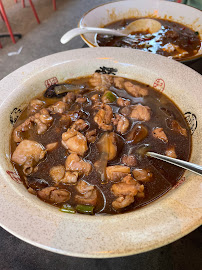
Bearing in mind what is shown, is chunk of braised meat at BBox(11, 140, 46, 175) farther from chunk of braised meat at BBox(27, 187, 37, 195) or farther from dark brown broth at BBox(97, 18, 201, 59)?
dark brown broth at BBox(97, 18, 201, 59)

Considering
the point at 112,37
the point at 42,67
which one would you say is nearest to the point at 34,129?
the point at 42,67

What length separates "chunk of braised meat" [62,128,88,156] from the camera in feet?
5.83

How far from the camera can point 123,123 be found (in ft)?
6.40

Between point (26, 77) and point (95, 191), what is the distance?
1.33m

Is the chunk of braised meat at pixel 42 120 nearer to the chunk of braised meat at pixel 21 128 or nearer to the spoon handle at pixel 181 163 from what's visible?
the chunk of braised meat at pixel 21 128

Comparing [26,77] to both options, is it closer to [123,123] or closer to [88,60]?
[88,60]

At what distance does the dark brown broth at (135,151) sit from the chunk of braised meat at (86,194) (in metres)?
0.04

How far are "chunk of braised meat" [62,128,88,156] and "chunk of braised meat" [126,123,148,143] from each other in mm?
378

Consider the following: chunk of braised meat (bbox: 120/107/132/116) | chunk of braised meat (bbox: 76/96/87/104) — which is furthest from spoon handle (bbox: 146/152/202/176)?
chunk of braised meat (bbox: 76/96/87/104)

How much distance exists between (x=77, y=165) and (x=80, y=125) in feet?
1.36

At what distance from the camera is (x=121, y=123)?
1.95 metres

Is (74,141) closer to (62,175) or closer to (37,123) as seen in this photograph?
(62,175)

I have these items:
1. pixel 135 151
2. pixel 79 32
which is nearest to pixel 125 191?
pixel 135 151

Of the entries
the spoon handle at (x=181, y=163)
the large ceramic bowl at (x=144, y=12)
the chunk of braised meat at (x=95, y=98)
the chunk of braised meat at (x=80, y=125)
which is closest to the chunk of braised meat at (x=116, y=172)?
the spoon handle at (x=181, y=163)
